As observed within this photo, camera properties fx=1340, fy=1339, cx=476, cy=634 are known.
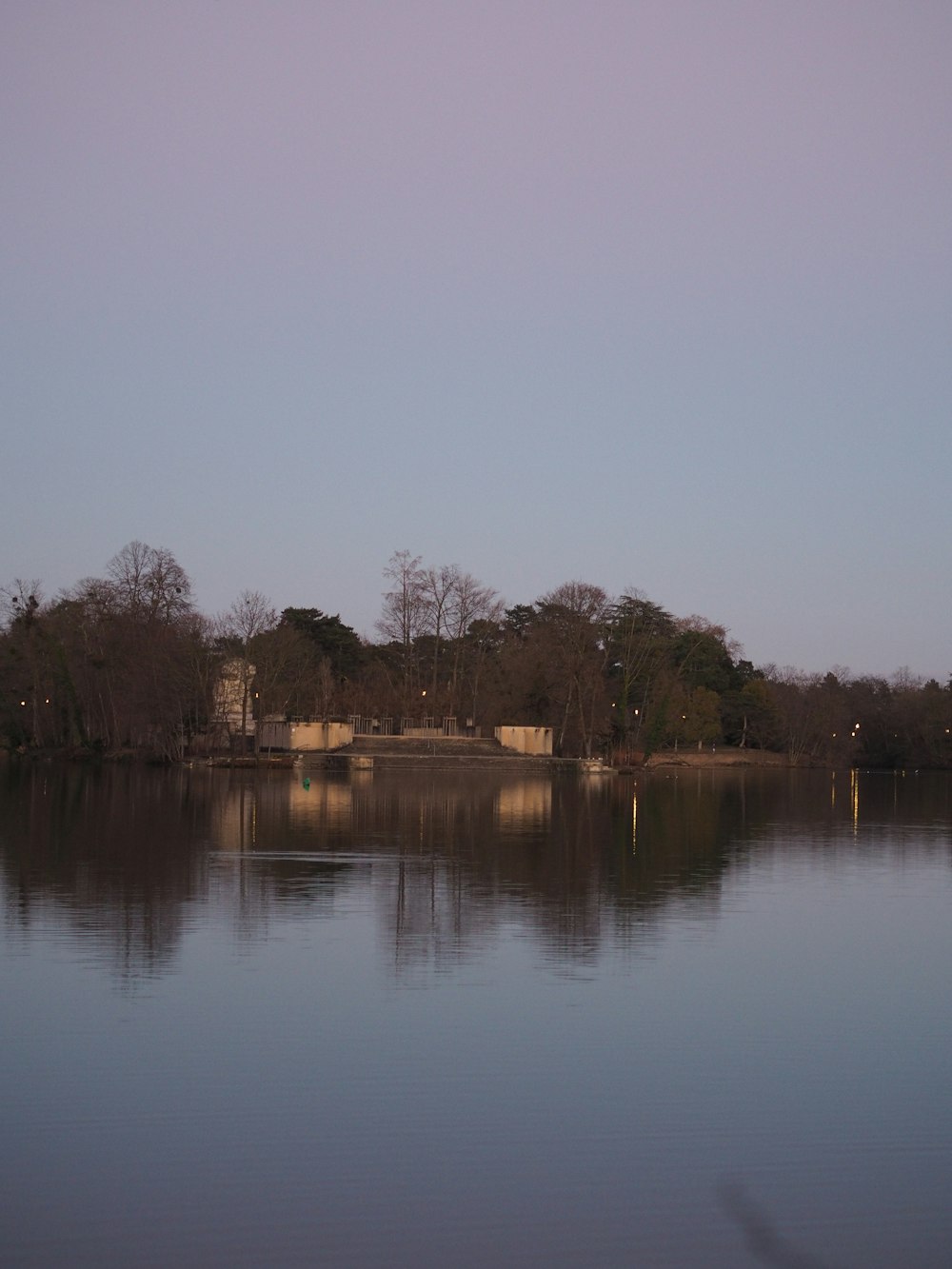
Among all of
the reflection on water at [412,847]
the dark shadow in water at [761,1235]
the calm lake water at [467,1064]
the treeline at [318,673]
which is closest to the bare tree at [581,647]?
the treeline at [318,673]

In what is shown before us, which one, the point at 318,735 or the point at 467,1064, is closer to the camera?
the point at 467,1064

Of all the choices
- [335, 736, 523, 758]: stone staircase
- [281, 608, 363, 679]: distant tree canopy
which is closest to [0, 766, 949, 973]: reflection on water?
[335, 736, 523, 758]: stone staircase

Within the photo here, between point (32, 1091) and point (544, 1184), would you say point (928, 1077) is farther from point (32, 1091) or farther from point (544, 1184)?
point (32, 1091)

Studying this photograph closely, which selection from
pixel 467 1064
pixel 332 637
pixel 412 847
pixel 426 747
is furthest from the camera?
pixel 332 637

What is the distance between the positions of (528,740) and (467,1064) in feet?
186

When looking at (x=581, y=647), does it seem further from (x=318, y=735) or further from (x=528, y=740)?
(x=318, y=735)

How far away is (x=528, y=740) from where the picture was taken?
65.5 m

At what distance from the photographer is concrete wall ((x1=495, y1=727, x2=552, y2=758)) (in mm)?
65438

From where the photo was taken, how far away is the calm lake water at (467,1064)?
616cm

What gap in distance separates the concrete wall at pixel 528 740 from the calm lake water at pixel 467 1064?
147 ft

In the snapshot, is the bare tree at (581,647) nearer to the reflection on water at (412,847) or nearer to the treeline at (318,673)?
the treeline at (318,673)

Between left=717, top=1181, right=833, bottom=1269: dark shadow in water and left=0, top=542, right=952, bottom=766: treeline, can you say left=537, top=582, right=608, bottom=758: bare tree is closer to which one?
left=0, top=542, right=952, bottom=766: treeline

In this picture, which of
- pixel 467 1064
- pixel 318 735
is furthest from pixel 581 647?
pixel 467 1064

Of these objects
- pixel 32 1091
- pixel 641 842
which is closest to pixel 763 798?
pixel 641 842
